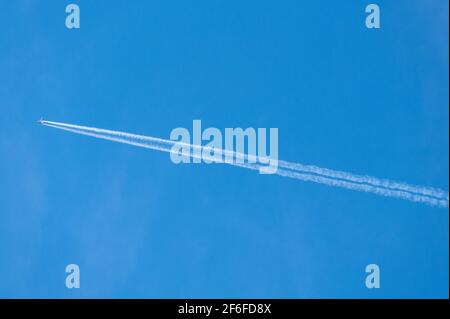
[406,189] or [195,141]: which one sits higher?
[195,141]

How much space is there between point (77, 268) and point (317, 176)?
484 inches

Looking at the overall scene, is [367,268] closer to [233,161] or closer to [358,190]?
[358,190]

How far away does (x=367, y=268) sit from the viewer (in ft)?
88.1
